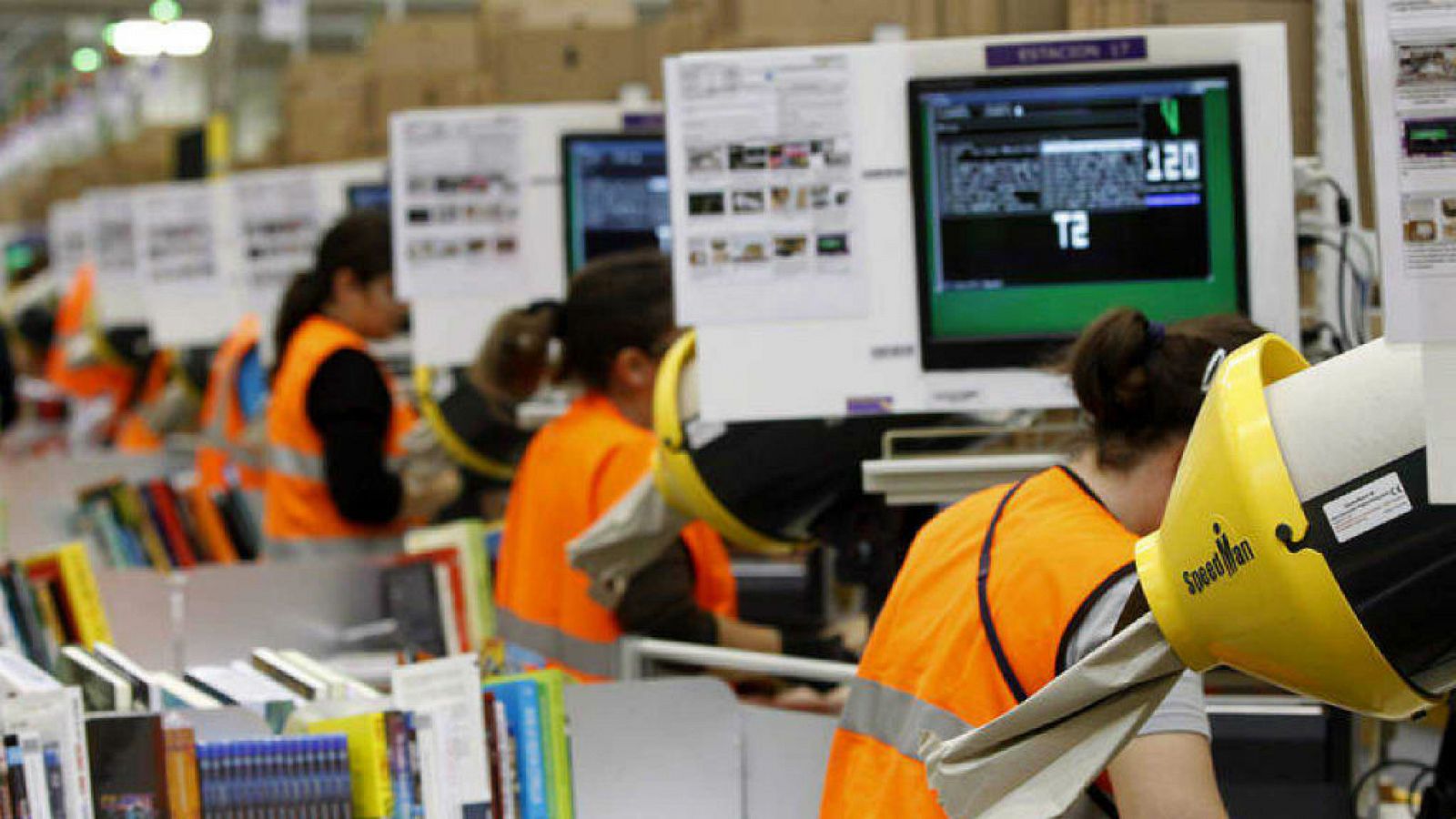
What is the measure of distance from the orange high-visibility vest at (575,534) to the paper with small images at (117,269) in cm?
534

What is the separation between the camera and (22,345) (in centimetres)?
1109

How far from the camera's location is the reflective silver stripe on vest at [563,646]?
11.6 feet

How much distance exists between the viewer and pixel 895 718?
228cm

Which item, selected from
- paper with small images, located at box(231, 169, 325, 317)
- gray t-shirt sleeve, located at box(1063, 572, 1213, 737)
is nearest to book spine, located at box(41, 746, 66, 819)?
gray t-shirt sleeve, located at box(1063, 572, 1213, 737)

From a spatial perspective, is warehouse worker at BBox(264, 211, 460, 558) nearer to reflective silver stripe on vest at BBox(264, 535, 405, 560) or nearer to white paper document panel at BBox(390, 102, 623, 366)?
reflective silver stripe on vest at BBox(264, 535, 405, 560)

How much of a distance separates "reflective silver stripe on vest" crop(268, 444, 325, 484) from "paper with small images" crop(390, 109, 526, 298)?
1.55 ft

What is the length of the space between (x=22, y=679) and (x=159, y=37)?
1066 cm

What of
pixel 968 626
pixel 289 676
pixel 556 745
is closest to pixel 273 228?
pixel 289 676

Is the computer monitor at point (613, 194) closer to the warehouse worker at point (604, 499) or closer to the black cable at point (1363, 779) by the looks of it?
the warehouse worker at point (604, 499)

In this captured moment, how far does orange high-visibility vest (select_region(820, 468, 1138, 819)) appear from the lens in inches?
80.9

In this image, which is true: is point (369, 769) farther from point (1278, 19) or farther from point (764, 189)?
point (1278, 19)

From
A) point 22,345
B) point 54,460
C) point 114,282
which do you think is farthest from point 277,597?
point 22,345

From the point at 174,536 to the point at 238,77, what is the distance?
13.0 meters

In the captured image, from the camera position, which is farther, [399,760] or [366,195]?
[366,195]
